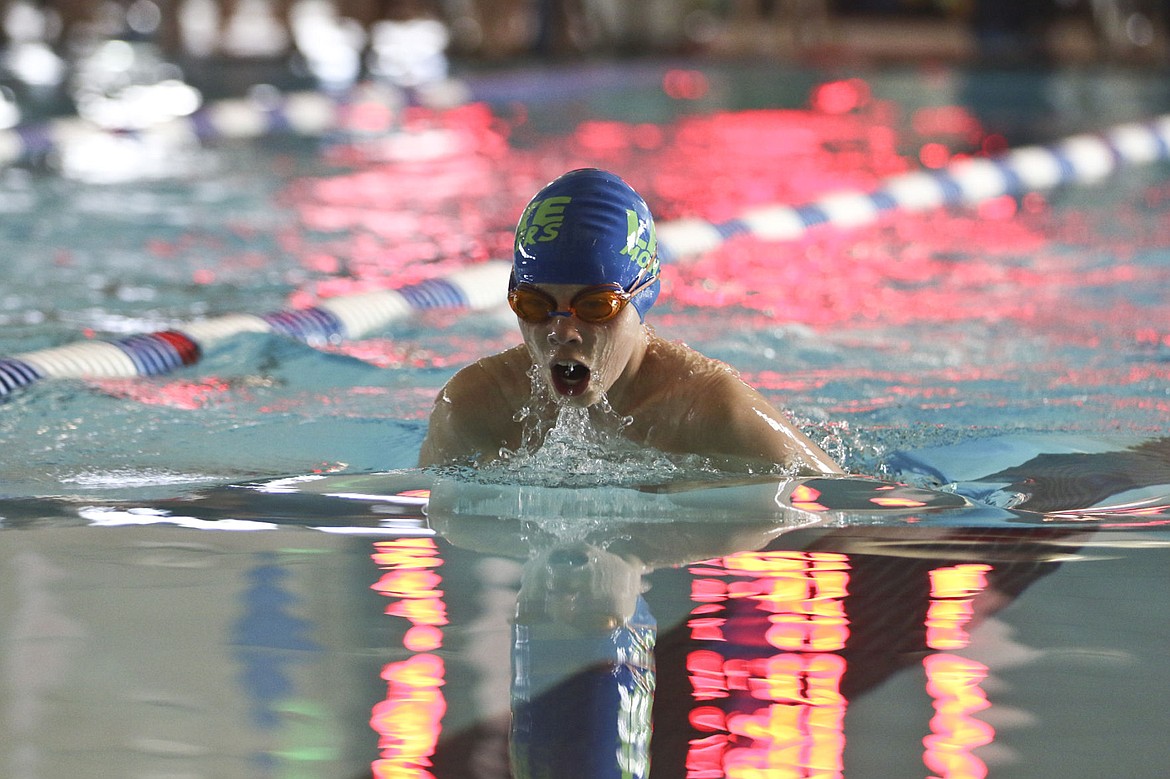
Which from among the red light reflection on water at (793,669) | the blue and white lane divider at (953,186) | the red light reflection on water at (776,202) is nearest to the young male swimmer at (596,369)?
the red light reflection on water at (793,669)

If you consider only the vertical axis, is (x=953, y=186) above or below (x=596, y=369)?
above

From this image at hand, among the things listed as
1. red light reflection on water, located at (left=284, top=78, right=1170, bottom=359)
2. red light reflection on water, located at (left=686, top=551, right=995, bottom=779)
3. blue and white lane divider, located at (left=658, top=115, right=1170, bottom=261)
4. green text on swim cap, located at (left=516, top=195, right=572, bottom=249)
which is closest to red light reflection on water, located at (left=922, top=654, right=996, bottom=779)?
red light reflection on water, located at (left=686, top=551, right=995, bottom=779)

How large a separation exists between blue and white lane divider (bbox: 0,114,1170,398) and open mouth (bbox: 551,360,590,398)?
5.52 ft

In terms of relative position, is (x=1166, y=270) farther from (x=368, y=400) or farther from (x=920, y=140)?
(x=920, y=140)

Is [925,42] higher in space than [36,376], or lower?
higher

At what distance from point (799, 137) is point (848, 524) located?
7287 millimetres

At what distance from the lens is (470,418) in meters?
2.57

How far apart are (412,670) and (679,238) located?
4.01 metres

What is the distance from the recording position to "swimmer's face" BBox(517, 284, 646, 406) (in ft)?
7.65

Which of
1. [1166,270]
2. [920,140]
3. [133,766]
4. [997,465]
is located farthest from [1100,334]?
[920,140]

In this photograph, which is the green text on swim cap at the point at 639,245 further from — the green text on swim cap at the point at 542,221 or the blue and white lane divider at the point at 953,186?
the blue and white lane divider at the point at 953,186

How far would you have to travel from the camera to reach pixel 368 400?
3.63 m

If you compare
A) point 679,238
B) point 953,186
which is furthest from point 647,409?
point 953,186

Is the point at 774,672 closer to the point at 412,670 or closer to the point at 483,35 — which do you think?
the point at 412,670
